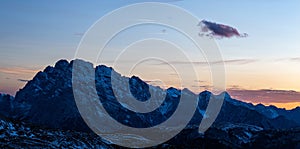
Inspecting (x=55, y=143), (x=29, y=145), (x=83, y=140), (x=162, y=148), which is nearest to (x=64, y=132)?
(x=83, y=140)

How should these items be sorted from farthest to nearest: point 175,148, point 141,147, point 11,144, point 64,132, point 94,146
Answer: point 175,148, point 141,147, point 64,132, point 94,146, point 11,144

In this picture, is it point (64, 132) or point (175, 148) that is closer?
point (64, 132)

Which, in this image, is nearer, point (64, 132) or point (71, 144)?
point (71, 144)

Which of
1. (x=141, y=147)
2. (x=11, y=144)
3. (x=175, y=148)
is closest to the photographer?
(x=11, y=144)

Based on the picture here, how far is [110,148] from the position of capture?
13188cm

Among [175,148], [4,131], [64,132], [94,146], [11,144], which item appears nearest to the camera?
[11,144]

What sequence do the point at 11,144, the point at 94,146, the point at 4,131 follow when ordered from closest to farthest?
the point at 11,144 < the point at 4,131 < the point at 94,146

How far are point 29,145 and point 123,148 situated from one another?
1557 inches

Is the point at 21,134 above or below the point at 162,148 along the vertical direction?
above

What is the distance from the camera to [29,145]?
350 ft

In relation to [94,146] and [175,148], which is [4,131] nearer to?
[94,146]

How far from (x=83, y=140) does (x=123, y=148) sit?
617 inches

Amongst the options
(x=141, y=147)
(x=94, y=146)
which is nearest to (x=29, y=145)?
(x=94, y=146)

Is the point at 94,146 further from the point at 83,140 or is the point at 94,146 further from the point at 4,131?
the point at 4,131
